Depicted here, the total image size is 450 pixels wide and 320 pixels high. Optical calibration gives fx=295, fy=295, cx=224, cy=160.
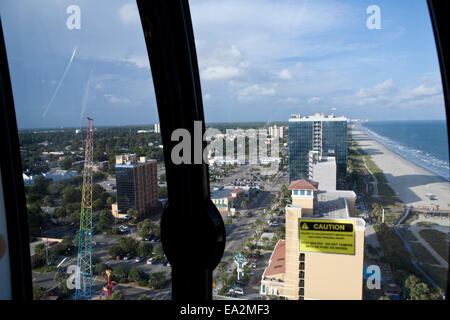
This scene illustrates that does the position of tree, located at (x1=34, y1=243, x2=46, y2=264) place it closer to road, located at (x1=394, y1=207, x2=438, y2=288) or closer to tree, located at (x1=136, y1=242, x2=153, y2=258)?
tree, located at (x1=136, y1=242, x2=153, y2=258)

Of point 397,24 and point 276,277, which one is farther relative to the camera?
point 276,277

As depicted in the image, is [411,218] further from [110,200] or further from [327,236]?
[110,200]

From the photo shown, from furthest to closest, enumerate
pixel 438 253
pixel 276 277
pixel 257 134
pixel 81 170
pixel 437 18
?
pixel 81 170 → pixel 257 134 → pixel 276 277 → pixel 438 253 → pixel 437 18

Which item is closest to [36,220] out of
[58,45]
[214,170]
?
[58,45]

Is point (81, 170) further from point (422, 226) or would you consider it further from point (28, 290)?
point (422, 226)

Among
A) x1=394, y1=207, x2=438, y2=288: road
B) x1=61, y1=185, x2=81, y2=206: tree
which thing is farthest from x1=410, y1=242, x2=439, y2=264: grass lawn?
x1=61, y1=185, x2=81, y2=206: tree
